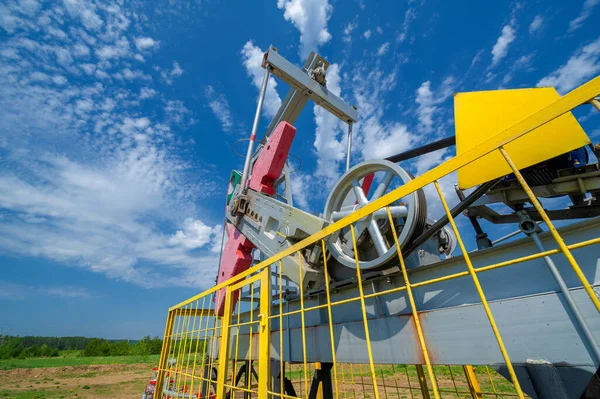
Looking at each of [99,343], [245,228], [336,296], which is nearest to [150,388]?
[245,228]

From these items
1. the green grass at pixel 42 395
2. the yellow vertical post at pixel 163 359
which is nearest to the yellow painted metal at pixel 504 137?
the yellow vertical post at pixel 163 359

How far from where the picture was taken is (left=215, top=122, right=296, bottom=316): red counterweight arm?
4062 millimetres

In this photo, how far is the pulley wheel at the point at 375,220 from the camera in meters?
2.28

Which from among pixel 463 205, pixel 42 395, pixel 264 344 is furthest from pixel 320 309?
pixel 42 395

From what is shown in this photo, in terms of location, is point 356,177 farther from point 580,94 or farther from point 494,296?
point 580,94

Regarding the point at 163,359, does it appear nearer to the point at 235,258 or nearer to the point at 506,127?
the point at 235,258

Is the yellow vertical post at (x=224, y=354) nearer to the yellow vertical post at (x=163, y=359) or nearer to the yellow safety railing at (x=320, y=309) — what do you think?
the yellow safety railing at (x=320, y=309)

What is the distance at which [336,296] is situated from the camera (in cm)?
270

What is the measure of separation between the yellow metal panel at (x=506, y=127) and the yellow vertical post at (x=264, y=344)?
6.15 ft

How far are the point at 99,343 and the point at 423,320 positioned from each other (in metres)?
67.7

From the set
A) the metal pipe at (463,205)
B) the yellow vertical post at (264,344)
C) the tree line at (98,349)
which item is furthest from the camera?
the tree line at (98,349)

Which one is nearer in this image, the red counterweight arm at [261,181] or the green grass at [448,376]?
the red counterweight arm at [261,181]

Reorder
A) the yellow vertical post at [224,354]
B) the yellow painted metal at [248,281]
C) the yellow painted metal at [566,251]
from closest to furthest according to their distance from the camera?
1. the yellow painted metal at [566,251]
2. the yellow painted metal at [248,281]
3. the yellow vertical post at [224,354]

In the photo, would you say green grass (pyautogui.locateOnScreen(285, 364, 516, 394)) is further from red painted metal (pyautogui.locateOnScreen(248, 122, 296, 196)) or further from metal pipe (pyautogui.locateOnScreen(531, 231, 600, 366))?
metal pipe (pyautogui.locateOnScreen(531, 231, 600, 366))
